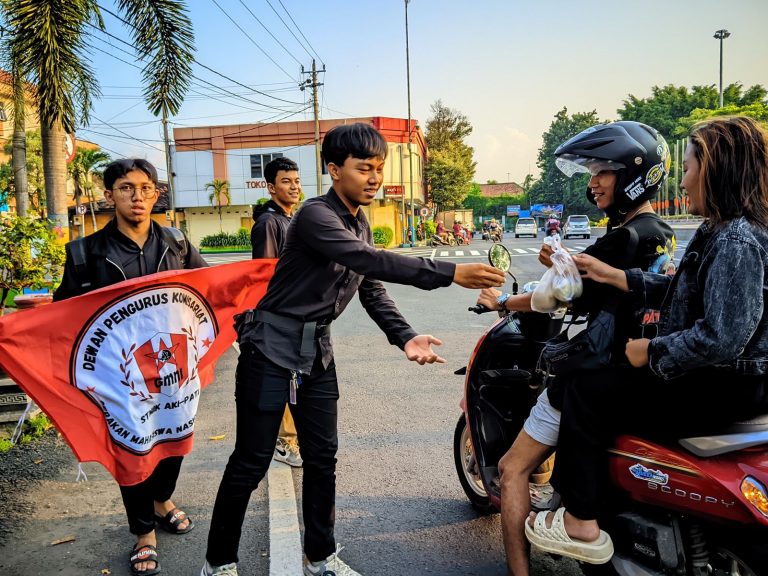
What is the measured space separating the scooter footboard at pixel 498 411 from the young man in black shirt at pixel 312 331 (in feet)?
1.81

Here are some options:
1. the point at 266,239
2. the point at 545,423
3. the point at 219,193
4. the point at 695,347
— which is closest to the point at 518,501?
the point at 545,423

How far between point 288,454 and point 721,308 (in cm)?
320

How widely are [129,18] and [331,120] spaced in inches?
1429

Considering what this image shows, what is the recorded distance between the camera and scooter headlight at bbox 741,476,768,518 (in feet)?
6.18

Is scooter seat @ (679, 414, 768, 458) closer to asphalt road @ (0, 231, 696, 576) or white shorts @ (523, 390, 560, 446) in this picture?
white shorts @ (523, 390, 560, 446)

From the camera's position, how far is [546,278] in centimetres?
244

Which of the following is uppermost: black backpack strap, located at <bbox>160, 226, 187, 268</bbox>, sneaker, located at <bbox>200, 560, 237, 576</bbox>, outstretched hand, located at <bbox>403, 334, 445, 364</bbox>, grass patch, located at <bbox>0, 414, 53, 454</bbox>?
black backpack strap, located at <bbox>160, 226, 187, 268</bbox>

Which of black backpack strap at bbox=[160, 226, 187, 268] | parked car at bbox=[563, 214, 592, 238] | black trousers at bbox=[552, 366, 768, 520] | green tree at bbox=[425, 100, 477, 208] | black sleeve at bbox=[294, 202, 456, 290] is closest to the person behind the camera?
black trousers at bbox=[552, 366, 768, 520]

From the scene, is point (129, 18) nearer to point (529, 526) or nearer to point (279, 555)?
point (279, 555)

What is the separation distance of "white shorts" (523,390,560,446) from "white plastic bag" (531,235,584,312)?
1.25 ft

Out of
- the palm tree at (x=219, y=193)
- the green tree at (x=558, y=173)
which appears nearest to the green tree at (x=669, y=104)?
the green tree at (x=558, y=173)

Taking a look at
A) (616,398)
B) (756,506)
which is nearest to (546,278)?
(616,398)

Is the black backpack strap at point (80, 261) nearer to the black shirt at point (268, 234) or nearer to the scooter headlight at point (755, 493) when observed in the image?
the black shirt at point (268, 234)

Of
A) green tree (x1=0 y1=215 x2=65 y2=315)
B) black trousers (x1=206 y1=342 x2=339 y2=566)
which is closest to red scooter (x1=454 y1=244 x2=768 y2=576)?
black trousers (x1=206 y1=342 x2=339 y2=566)
